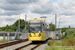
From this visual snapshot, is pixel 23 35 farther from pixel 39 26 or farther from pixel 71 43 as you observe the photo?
pixel 71 43

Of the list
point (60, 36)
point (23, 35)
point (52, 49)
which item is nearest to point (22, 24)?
point (23, 35)

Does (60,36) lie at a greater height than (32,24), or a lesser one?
lesser

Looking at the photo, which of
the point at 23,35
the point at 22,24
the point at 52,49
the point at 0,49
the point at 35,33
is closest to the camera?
the point at 52,49

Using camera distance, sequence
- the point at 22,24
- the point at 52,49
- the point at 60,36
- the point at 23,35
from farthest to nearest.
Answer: the point at 22,24 < the point at 23,35 < the point at 60,36 < the point at 52,49

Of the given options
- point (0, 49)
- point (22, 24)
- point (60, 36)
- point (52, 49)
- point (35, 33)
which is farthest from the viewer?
point (22, 24)

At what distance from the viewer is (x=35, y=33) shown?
2170 cm

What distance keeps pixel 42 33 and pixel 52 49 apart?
8.48 metres

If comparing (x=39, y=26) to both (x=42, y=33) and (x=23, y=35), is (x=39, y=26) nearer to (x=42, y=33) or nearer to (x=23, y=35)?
(x=42, y=33)

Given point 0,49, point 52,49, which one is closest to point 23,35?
point 0,49

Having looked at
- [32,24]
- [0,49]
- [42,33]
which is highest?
[32,24]

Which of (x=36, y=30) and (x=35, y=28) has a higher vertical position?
(x=35, y=28)

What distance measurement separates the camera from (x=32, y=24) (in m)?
22.0

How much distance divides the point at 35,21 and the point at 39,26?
0.98 m

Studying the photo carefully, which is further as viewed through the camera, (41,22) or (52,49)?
(41,22)
